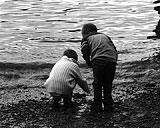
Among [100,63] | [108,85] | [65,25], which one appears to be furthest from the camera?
[65,25]

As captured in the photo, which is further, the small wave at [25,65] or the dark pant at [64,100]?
the small wave at [25,65]

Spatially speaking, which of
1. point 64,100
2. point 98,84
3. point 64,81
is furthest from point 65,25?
point 98,84

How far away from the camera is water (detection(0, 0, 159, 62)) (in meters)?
16.2

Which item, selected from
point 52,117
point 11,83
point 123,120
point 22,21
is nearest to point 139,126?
point 123,120

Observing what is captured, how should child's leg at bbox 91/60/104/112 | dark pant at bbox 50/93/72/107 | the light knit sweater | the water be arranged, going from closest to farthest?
child's leg at bbox 91/60/104/112 → the light knit sweater → dark pant at bbox 50/93/72/107 → the water

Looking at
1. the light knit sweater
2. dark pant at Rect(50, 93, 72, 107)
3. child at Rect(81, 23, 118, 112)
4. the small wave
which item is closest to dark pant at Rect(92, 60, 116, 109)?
child at Rect(81, 23, 118, 112)

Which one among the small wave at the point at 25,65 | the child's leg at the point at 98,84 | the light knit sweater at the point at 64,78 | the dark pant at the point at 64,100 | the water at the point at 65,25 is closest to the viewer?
the child's leg at the point at 98,84

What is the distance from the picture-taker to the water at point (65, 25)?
53.1ft

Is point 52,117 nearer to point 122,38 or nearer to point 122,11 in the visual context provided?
point 122,38

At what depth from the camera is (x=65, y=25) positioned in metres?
20.5

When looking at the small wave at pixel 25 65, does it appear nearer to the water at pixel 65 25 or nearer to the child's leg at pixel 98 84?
the water at pixel 65 25

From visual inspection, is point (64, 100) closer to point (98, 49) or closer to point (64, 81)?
point (64, 81)

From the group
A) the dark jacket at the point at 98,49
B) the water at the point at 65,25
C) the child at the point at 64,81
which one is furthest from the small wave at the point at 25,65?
the dark jacket at the point at 98,49

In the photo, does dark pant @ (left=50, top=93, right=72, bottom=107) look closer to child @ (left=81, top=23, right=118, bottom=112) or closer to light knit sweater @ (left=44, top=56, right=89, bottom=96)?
light knit sweater @ (left=44, top=56, right=89, bottom=96)
